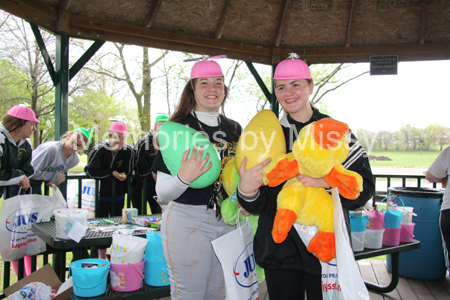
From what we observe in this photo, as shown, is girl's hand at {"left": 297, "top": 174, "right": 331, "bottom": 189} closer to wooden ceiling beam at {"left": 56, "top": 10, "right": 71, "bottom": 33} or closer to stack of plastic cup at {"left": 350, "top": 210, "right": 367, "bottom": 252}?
stack of plastic cup at {"left": 350, "top": 210, "right": 367, "bottom": 252}

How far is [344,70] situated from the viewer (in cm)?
1416

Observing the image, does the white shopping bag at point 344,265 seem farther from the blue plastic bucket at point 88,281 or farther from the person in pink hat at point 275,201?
the blue plastic bucket at point 88,281

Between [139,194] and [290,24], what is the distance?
3025mm

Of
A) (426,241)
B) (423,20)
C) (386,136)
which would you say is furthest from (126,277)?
(386,136)

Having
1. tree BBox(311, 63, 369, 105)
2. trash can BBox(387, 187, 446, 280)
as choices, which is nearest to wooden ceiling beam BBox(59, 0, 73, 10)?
trash can BBox(387, 187, 446, 280)

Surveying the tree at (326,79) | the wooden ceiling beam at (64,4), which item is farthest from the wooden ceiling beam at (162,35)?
the tree at (326,79)

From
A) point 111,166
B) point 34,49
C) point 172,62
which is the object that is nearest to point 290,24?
point 111,166

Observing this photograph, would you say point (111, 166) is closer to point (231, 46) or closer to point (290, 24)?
point (231, 46)

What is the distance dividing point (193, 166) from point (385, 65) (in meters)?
3.54

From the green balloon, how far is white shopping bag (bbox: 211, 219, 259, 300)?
0.27 metres

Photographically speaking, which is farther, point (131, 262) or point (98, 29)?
point (98, 29)

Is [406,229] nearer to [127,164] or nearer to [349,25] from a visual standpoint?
[349,25]

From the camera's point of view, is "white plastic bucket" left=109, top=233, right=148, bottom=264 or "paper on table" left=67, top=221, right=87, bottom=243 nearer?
"white plastic bucket" left=109, top=233, right=148, bottom=264

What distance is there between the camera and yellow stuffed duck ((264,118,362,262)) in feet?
3.80
